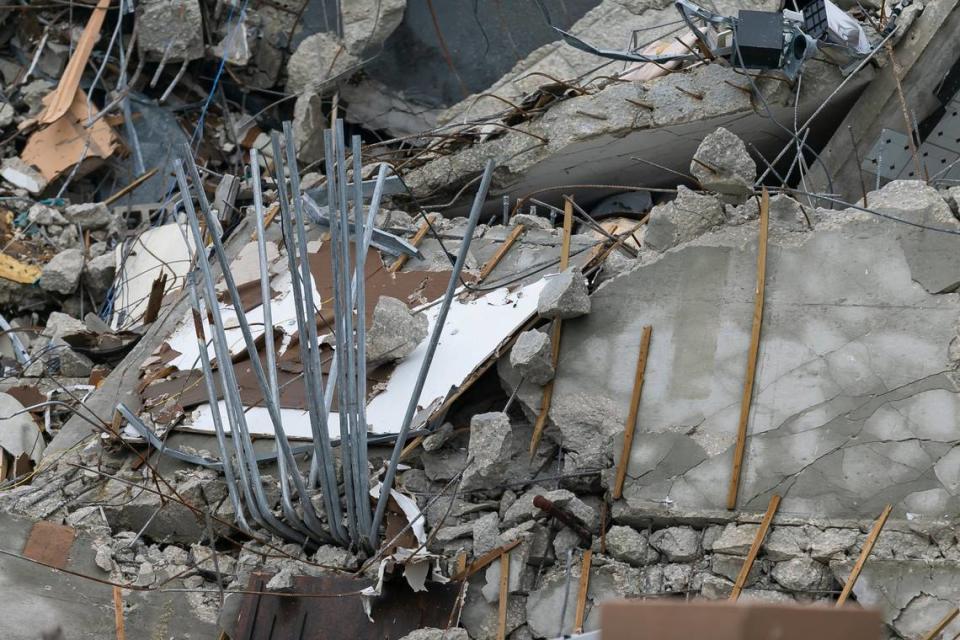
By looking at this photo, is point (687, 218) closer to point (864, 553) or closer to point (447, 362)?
point (447, 362)

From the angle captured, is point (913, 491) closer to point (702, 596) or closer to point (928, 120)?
point (702, 596)

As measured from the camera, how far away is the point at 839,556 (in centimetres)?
719

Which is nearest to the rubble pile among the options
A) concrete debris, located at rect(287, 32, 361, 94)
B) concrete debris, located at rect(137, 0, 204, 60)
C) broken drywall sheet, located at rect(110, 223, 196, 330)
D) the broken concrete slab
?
the broken concrete slab

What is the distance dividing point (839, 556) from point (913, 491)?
50 cm

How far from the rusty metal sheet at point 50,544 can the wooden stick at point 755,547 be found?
3386mm

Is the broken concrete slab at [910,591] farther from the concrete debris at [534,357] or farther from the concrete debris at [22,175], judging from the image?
the concrete debris at [22,175]

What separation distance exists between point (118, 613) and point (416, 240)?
2994 millimetres

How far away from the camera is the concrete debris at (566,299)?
800cm

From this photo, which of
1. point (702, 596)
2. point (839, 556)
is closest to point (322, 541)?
point (702, 596)

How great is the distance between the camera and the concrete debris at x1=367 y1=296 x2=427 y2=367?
27.6 ft

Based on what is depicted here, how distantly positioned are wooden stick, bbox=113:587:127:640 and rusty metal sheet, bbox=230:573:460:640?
0.56 m

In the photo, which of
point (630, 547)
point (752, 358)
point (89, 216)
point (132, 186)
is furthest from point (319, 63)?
point (630, 547)

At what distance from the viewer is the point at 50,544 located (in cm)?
795

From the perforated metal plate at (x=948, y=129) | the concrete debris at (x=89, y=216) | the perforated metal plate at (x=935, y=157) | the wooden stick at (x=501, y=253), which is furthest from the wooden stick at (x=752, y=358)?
the concrete debris at (x=89, y=216)
